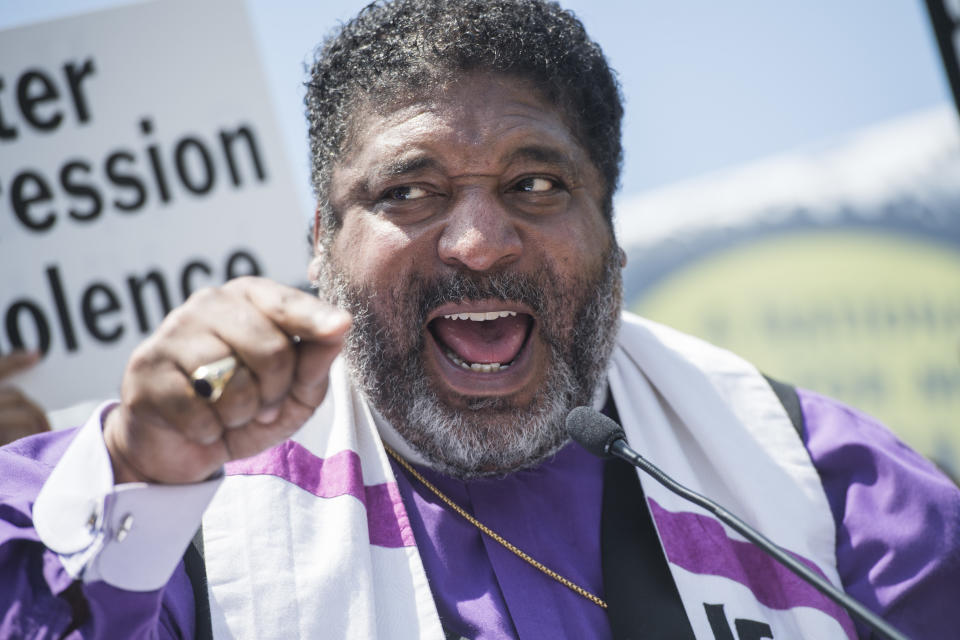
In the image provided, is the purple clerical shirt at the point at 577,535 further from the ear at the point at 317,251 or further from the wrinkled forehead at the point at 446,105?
the wrinkled forehead at the point at 446,105

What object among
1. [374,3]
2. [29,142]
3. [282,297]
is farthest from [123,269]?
[282,297]

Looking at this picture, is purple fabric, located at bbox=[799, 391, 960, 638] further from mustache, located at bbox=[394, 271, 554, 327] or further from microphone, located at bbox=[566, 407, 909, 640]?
mustache, located at bbox=[394, 271, 554, 327]

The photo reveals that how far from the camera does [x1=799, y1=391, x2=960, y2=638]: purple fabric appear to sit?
2020 mm

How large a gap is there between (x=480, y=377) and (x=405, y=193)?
1.59 feet

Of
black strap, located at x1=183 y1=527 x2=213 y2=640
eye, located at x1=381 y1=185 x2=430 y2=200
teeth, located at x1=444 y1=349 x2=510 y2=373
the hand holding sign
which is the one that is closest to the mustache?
teeth, located at x1=444 y1=349 x2=510 y2=373

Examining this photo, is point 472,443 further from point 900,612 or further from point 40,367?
point 40,367

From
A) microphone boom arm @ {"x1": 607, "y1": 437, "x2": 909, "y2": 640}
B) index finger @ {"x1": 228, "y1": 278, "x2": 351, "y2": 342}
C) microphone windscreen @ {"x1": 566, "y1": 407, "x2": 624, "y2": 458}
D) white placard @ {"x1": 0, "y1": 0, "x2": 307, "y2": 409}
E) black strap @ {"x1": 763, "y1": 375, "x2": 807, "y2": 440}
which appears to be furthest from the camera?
white placard @ {"x1": 0, "y1": 0, "x2": 307, "y2": 409}

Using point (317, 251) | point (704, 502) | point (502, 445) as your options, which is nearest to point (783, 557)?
point (704, 502)

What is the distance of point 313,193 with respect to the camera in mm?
2674

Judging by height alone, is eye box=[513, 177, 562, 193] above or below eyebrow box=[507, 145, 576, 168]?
below

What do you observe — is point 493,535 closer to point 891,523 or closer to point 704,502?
point 704,502

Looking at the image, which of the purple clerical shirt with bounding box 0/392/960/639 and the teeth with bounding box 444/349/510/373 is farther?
the teeth with bounding box 444/349/510/373

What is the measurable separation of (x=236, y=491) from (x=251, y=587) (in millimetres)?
242

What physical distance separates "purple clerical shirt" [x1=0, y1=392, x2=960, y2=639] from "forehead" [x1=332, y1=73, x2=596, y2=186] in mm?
762
